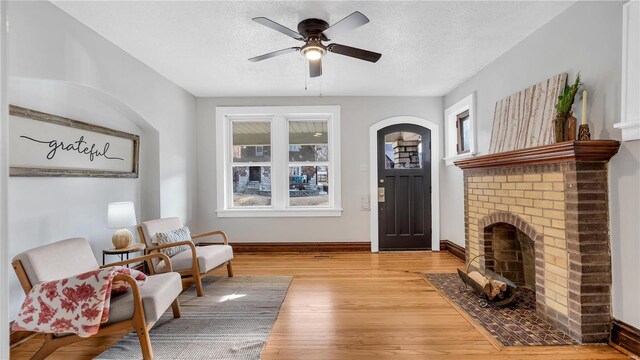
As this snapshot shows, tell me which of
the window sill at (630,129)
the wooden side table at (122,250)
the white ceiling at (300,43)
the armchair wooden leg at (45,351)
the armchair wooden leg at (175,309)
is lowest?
the armchair wooden leg at (175,309)

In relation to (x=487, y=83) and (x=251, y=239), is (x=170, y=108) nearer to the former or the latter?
(x=251, y=239)

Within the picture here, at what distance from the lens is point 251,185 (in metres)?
4.94

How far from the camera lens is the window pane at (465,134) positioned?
4.21 metres

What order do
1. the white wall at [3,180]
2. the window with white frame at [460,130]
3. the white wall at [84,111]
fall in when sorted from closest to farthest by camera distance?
1. the white wall at [3,180]
2. the white wall at [84,111]
3. the window with white frame at [460,130]

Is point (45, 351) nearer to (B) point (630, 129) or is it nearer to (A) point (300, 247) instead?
(A) point (300, 247)

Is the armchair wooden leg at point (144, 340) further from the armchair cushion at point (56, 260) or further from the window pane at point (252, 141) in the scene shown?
the window pane at point (252, 141)

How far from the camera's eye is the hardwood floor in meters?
1.98

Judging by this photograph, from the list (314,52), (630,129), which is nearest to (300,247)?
(314,52)

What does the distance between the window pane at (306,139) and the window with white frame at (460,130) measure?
74.8 inches

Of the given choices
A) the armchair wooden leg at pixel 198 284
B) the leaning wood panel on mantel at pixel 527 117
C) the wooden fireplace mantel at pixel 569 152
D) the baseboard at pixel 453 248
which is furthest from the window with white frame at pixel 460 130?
the armchair wooden leg at pixel 198 284

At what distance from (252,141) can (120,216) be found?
8.14 feet

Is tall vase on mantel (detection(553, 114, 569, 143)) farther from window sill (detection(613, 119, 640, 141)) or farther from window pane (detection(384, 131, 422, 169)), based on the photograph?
window pane (detection(384, 131, 422, 169))

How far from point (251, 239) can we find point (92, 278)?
9.85 ft

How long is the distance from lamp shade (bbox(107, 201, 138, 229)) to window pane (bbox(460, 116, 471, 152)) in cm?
421
